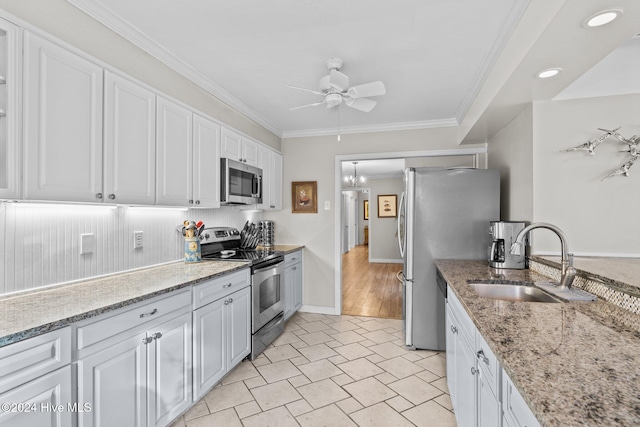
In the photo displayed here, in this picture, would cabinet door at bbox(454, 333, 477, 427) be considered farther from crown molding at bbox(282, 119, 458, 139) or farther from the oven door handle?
crown molding at bbox(282, 119, 458, 139)

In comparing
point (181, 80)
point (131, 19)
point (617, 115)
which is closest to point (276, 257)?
point (181, 80)

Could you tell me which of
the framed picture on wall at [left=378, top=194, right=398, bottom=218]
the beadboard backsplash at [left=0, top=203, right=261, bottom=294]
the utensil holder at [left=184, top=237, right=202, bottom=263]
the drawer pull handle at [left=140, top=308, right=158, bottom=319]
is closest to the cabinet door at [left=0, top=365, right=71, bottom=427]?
the drawer pull handle at [left=140, top=308, right=158, bottom=319]

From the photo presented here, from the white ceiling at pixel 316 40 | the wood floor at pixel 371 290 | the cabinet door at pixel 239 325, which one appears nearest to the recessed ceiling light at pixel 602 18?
the white ceiling at pixel 316 40

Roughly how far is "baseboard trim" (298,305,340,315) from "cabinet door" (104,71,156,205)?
106 inches

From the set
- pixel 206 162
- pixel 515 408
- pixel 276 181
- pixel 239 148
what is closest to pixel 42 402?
pixel 515 408

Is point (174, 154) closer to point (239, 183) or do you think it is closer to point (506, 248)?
point (239, 183)

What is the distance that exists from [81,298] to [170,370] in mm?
654

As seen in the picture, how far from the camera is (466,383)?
5.02 ft

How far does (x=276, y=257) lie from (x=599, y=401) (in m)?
2.70

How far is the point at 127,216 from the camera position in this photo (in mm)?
2166

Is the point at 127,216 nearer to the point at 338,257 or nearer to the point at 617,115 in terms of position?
the point at 338,257

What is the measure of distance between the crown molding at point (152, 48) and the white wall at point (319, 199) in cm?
115

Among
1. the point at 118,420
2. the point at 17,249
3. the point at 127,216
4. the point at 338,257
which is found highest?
the point at 127,216

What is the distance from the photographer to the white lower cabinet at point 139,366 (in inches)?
52.8
